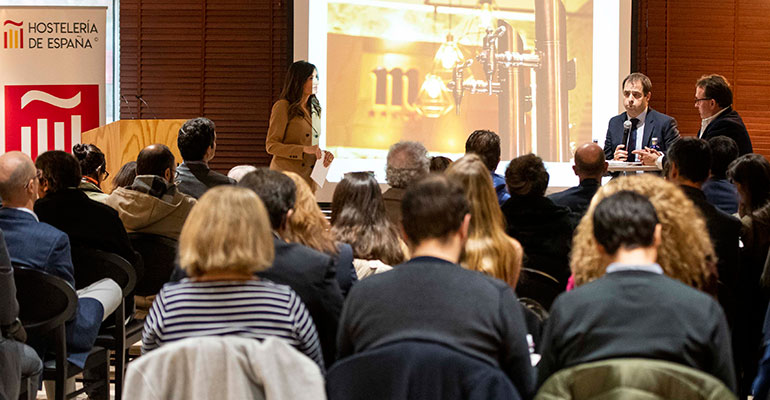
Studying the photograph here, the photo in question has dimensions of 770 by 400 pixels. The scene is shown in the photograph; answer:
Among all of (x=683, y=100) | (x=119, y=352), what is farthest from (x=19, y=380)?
(x=683, y=100)

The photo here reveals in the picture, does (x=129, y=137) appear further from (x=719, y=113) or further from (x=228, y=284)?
(x=228, y=284)

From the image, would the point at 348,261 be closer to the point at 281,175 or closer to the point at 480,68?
the point at 281,175

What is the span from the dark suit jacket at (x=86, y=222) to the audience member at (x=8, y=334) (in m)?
0.86

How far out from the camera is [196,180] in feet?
14.6

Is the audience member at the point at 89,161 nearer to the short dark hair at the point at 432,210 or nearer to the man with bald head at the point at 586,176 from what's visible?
the man with bald head at the point at 586,176

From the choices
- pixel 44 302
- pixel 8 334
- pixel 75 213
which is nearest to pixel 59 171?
pixel 75 213

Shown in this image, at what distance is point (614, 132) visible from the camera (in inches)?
227

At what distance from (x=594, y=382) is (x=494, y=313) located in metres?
0.27

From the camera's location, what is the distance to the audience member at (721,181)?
3805mm

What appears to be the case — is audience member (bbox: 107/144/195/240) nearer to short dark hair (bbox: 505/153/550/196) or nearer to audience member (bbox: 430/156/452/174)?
audience member (bbox: 430/156/452/174)

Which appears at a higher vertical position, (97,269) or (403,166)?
(403,166)

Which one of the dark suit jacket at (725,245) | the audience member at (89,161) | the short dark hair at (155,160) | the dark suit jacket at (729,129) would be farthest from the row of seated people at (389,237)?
the dark suit jacket at (729,129)

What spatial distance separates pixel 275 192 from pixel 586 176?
2029mm

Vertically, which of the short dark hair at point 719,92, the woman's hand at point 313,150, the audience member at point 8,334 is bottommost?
the audience member at point 8,334
